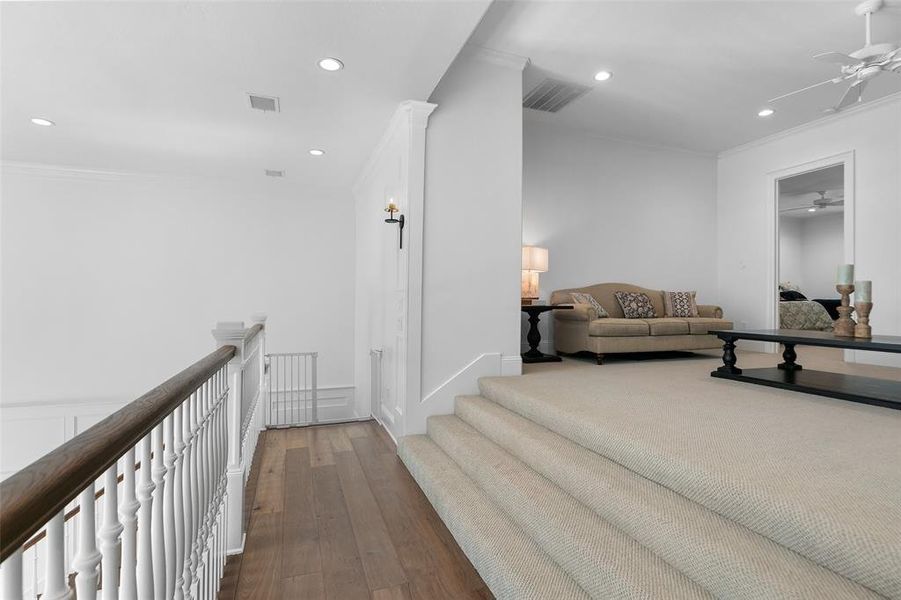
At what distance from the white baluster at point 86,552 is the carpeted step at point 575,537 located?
1.37 metres

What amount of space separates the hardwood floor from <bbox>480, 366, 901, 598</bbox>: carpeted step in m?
0.85

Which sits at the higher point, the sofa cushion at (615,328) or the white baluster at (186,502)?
the sofa cushion at (615,328)

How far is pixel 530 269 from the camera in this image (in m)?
4.47

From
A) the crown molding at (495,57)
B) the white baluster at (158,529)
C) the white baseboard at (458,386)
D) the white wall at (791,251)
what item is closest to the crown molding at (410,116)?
the crown molding at (495,57)

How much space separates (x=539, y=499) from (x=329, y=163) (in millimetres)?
4156

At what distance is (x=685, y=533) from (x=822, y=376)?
264cm

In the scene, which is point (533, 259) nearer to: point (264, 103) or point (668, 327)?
point (668, 327)

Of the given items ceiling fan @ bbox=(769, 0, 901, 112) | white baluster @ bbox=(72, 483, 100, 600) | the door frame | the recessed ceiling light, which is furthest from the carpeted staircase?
the door frame

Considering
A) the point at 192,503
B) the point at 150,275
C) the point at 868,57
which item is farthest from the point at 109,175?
the point at 868,57

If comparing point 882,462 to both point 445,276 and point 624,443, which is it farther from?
point 445,276

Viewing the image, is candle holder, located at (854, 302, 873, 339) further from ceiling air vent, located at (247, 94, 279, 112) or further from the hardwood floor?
ceiling air vent, located at (247, 94, 279, 112)

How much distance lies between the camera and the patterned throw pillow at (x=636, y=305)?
16.3ft

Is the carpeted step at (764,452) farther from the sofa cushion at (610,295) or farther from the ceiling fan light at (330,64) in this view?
the ceiling fan light at (330,64)

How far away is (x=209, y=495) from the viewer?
5.38ft
